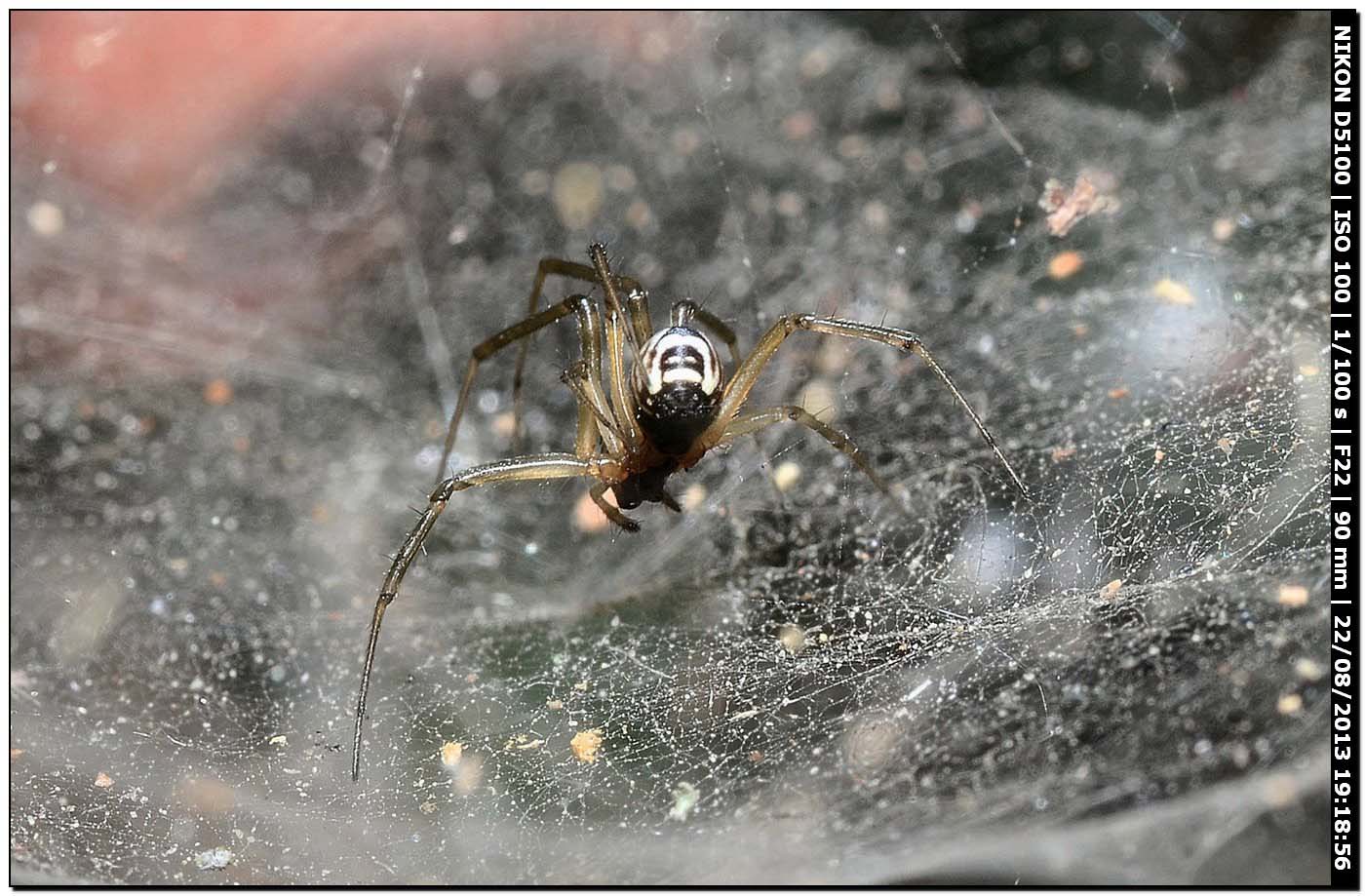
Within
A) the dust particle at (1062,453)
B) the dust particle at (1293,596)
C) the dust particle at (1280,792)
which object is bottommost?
the dust particle at (1280,792)

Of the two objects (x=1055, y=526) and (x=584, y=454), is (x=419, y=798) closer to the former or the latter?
(x=584, y=454)

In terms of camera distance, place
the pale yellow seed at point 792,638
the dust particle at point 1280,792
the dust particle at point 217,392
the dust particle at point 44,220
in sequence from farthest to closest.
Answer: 1. the dust particle at point 44,220
2. the dust particle at point 217,392
3. the pale yellow seed at point 792,638
4. the dust particle at point 1280,792

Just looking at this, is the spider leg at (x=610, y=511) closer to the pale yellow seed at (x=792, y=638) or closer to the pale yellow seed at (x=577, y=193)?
the pale yellow seed at (x=792, y=638)

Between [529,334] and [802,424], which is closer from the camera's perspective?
[802,424]

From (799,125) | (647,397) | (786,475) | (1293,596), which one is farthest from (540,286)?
(1293,596)

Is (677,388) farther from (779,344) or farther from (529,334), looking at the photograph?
(529,334)

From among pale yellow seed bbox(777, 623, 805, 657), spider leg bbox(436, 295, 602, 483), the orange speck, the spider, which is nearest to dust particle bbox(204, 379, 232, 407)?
spider leg bbox(436, 295, 602, 483)

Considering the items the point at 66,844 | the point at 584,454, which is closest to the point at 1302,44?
the point at 584,454

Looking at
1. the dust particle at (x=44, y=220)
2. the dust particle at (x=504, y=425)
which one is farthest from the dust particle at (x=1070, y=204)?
the dust particle at (x=44, y=220)
